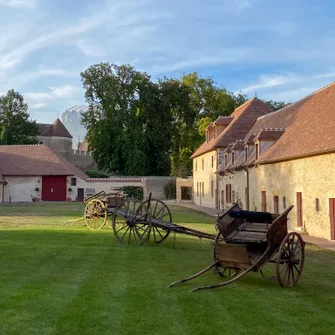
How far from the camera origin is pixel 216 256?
814 centimetres

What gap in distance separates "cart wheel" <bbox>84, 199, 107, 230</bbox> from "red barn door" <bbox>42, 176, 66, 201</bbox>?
25.3 metres

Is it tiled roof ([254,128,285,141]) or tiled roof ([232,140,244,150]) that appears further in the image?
tiled roof ([232,140,244,150])

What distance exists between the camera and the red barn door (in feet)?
139

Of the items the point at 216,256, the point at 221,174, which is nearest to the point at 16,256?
the point at 216,256

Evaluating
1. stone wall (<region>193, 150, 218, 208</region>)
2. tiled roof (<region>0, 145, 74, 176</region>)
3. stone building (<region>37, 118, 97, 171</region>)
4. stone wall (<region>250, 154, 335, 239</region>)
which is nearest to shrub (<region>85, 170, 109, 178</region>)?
tiled roof (<region>0, 145, 74, 176</region>)

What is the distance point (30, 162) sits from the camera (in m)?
43.4

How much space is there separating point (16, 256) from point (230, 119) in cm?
2644

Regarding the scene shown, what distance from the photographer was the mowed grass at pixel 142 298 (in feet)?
17.9

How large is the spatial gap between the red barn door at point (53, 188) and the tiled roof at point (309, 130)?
2474 cm

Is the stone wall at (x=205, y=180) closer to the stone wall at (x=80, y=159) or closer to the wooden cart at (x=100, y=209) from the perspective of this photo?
the wooden cart at (x=100, y=209)

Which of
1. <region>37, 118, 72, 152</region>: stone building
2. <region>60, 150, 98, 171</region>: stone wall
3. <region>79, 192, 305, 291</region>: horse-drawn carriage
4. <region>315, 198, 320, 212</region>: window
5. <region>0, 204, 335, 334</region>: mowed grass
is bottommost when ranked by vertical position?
<region>0, 204, 335, 334</region>: mowed grass

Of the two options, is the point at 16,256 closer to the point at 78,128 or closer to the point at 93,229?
the point at 93,229

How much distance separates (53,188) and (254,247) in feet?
120

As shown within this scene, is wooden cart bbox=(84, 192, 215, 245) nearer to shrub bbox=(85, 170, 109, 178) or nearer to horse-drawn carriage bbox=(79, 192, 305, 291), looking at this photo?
horse-drawn carriage bbox=(79, 192, 305, 291)
